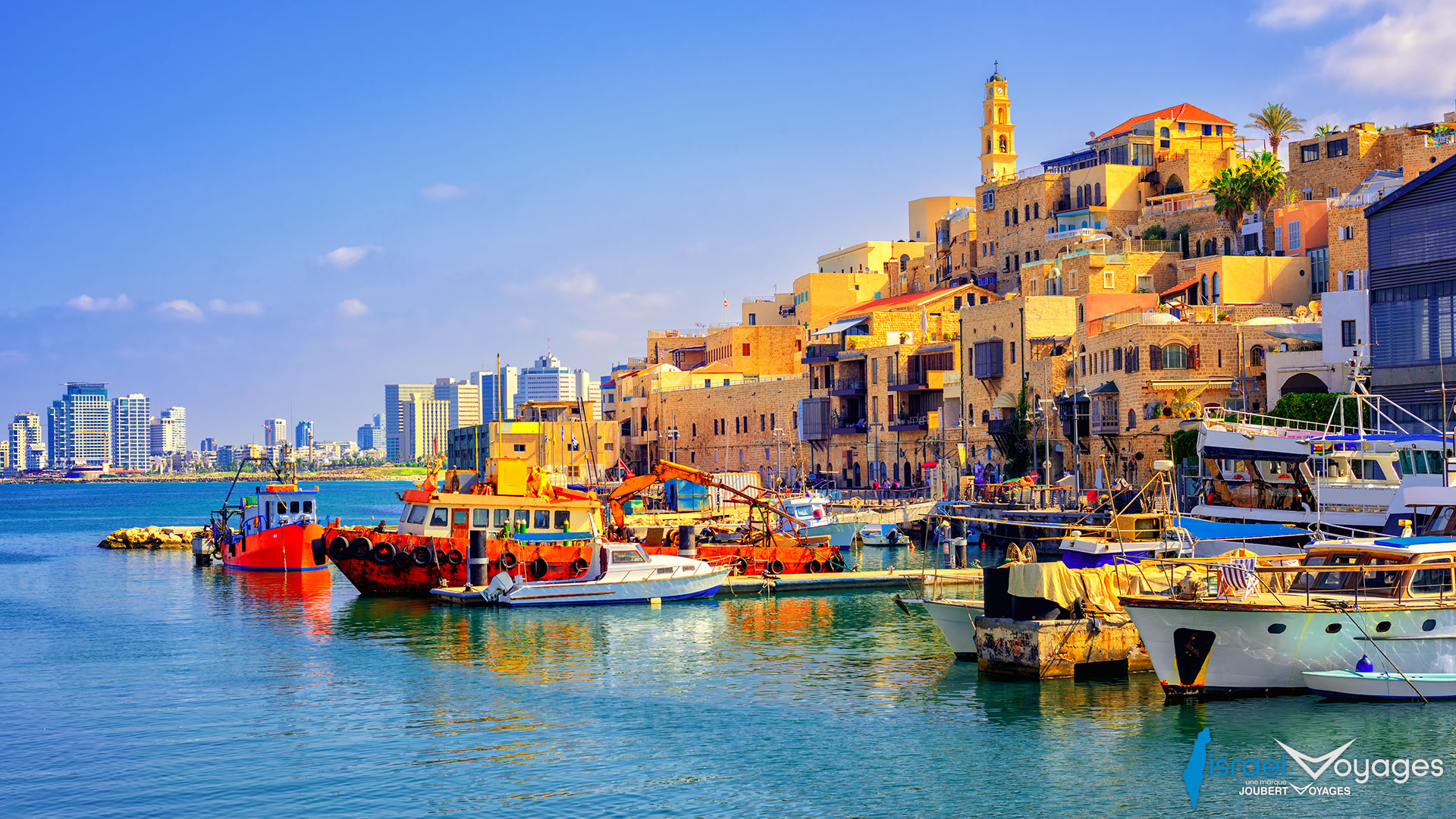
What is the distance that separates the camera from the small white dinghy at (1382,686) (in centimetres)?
2081

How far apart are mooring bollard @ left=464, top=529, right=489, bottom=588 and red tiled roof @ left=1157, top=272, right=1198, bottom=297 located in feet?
133

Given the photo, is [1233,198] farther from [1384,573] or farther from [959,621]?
[1384,573]

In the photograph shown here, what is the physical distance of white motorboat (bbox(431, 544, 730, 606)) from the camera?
116 feet

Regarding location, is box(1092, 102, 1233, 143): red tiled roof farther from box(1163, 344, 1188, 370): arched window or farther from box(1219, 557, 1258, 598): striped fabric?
box(1219, 557, 1258, 598): striped fabric

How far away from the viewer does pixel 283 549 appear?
165 ft

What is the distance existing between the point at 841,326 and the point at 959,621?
59251 millimetres

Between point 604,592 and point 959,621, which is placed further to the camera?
point 604,592

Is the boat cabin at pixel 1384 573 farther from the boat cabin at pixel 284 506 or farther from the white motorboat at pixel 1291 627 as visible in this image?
the boat cabin at pixel 284 506

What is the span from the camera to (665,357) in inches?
4793

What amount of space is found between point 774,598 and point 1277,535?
12.9m

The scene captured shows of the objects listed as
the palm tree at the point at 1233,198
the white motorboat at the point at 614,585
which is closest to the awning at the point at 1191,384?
the white motorboat at the point at 614,585

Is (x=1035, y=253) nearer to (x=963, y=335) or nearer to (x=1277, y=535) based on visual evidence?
(x=963, y=335)

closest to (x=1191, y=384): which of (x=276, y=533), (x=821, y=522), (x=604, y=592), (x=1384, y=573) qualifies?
(x=821, y=522)

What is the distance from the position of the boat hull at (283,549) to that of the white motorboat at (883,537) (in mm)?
21835
